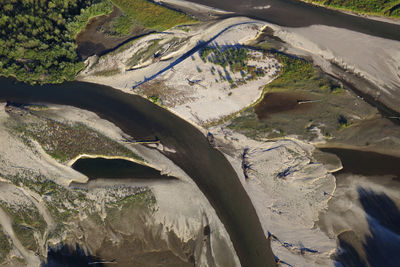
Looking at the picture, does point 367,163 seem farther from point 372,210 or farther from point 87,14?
point 87,14

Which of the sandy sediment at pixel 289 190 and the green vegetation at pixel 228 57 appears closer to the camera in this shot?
the sandy sediment at pixel 289 190

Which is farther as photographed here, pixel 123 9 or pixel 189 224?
pixel 123 9

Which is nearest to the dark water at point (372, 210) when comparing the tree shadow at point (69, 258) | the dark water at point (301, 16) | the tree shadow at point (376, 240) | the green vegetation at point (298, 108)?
the tree shadow at point (376, 240)

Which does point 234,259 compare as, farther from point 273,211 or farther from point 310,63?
point 310,63

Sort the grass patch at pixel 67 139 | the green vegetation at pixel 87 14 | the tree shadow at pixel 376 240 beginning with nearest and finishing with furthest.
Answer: the tree shadow at pixel 376 240 < the grass patch at pixel 67 139 < the green vegetation at pixel 87 14

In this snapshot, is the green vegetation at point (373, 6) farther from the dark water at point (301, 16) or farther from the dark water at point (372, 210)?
the dark water at point (372, 210)

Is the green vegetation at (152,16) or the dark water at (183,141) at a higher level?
the green vegetation at (152,16)

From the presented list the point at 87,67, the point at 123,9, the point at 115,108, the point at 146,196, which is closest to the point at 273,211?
Answer: the point at 146,196
